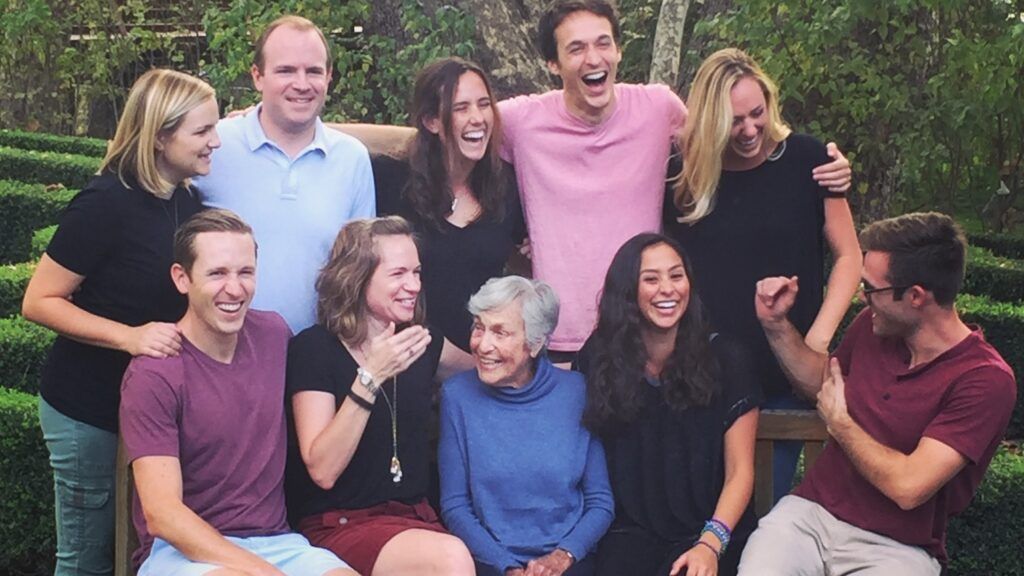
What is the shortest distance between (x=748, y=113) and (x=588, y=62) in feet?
1.79

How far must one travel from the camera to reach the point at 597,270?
4762 millimetres

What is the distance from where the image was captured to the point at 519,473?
14.4 feet

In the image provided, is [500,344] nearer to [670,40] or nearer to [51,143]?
[670,40]

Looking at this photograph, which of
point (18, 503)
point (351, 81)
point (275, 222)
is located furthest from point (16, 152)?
point (275, 222)

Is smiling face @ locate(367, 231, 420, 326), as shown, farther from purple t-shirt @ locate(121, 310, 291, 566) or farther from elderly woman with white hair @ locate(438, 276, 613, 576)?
purple t-shirt @ locate(121, 310, 291, 566)

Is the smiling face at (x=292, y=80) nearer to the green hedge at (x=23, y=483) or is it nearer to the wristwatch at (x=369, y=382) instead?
the wristwatch at (x=369, y=382)

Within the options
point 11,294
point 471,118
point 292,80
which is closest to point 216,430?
point 292,80

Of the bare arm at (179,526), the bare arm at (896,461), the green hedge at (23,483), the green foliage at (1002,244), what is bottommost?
the green hedge at (23,483)

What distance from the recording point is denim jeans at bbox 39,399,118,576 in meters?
4.34

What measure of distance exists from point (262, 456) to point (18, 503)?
226 centimetres

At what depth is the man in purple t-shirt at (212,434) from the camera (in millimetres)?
3947

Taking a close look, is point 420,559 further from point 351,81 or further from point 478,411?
point 351,81

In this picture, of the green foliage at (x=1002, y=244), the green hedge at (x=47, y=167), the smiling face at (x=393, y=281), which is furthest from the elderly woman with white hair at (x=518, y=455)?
the green hedge at (x=47, y=167)

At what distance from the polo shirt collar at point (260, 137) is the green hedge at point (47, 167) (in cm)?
974
